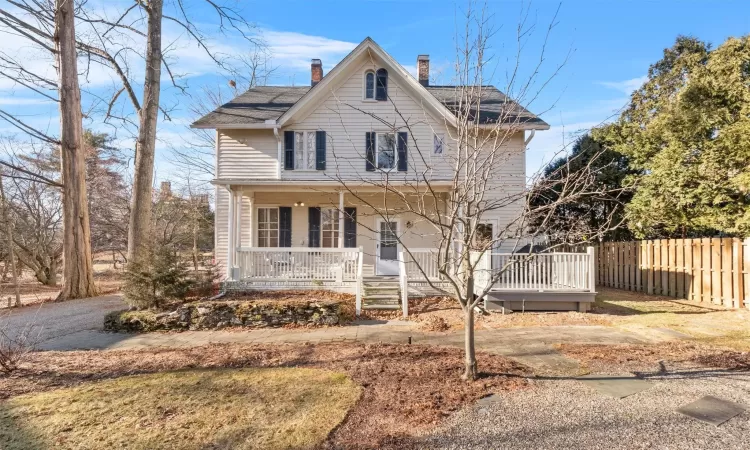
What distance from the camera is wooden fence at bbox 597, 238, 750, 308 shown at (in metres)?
9.56

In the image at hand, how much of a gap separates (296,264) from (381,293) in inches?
107

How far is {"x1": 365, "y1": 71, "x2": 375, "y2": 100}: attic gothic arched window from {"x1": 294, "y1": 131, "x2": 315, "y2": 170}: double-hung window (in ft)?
7.78

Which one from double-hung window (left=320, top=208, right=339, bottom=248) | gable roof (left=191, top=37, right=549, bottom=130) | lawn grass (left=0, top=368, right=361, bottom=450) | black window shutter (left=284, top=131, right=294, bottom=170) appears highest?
gable roof (left=191, top=37, right=549, bottom=130)

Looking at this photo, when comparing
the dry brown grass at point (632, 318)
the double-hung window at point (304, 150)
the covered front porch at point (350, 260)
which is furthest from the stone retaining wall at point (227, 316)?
the double-hung window at point (304, 150)

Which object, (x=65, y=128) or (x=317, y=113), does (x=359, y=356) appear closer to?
(x=317, y=113)

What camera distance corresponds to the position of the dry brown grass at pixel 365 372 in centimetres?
363

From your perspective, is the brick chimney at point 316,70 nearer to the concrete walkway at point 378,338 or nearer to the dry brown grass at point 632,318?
the dry brown grass at point 632,318

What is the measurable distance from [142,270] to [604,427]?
8900 millimetres

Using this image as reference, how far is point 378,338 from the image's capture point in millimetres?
7211

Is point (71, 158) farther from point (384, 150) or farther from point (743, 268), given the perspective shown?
point (743, 268)

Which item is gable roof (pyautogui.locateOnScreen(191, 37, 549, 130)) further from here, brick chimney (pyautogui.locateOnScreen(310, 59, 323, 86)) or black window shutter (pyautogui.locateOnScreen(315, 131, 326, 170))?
brick chimney (pyautogui.locateOnScreen(310, 59, 323, 86))

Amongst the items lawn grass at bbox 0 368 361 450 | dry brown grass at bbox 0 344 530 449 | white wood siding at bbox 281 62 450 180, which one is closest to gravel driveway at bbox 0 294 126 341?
dry brown grass at bbox 0 344 530 449

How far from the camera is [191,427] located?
11.8ft

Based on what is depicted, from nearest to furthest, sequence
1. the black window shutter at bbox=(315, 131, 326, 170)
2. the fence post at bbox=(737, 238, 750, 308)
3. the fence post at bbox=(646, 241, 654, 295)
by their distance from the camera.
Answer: the fence post at bbox=(737, 238, 750, 308)
the fence post at bbox=(646, 241, 654, 295)
the black window shutter at bbox=(315, 131, 326, 170)
